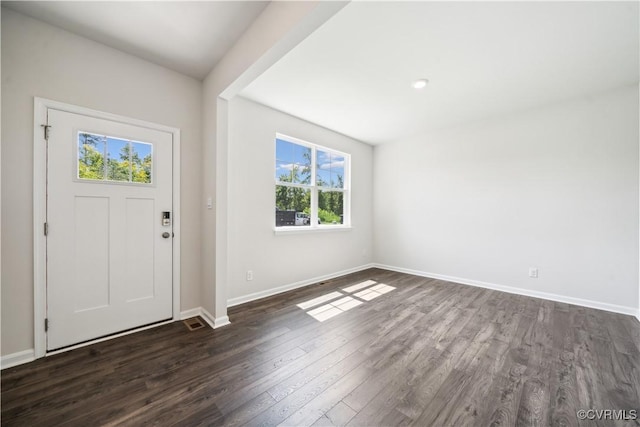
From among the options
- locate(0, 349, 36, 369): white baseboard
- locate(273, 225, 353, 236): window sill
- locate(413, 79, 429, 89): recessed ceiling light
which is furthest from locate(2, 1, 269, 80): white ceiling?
locate(0, 349, 36, 369): white baseboard

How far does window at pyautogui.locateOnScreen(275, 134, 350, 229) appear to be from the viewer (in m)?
3.79

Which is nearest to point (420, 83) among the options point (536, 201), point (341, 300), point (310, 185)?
point (310, 185)

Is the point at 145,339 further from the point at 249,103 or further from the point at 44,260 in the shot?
the point at 249,103

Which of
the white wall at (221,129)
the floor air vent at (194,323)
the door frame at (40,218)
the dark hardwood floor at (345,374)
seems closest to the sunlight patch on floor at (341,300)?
the dark hardwood floor at (345,374)

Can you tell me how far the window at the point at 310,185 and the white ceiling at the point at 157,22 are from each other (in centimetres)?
159

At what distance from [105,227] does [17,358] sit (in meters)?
1.11

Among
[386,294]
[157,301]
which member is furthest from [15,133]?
[386,294]

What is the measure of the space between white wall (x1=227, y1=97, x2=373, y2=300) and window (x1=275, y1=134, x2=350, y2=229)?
0.19 meters

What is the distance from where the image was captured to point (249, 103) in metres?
3.27

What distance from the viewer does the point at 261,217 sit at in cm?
343

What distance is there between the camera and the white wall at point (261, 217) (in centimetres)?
315

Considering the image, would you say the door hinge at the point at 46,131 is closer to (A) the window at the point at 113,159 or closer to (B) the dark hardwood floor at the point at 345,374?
(A) the window at the point at 113,159

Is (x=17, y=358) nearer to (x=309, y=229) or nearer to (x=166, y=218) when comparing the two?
(x=166, y=218)

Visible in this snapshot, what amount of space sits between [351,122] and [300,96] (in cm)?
118
